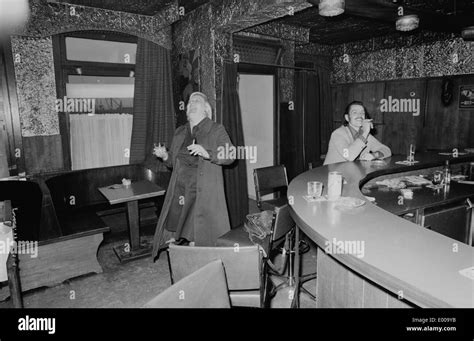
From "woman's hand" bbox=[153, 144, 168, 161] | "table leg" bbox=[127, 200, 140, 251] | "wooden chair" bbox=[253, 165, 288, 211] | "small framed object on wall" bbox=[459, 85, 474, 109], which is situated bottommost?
"table leg" bbox=[127, 200, 140, 251]

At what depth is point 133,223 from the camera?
3.89 metres

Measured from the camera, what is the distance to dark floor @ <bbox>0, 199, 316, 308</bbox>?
2953 mm

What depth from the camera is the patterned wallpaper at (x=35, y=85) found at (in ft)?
13.3

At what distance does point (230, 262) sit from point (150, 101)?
3811mm

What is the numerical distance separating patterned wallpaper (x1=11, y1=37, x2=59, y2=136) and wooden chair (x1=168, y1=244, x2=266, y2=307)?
344 centimetres

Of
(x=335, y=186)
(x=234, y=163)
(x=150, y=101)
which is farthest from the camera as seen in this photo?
(x=150, y=101)

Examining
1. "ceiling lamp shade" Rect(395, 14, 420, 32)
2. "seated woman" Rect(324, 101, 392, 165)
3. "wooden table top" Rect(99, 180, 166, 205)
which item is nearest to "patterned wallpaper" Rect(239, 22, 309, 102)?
"ceiling lamp shade" Rect(395, 14, 420, 32)

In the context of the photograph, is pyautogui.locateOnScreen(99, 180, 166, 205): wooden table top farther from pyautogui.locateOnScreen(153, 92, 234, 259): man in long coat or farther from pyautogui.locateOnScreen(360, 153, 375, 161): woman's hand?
pyautogui.locateOnScreen(360, 153, 375, 161): woman's hand

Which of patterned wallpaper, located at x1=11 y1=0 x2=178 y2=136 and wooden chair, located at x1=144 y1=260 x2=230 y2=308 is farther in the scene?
patterned wallpaper, located at x1=11 y1=0 x2=178 y2=136

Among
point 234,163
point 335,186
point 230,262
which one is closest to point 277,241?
point 335,186

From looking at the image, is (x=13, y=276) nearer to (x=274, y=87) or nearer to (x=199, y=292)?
(x=199, y=292)
